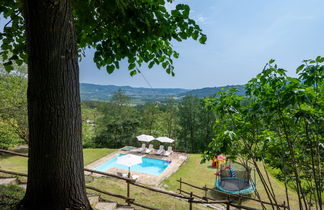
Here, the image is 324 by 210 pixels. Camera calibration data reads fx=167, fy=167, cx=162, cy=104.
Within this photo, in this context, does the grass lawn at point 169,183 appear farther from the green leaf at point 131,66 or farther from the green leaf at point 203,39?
the green leaf at point 203,39

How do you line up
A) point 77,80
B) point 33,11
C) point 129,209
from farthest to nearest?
point 129,209, point 77,80, point 33,11

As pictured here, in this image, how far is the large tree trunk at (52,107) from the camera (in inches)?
50.9

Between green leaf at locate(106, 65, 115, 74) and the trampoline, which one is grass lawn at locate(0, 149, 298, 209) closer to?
the trampoline

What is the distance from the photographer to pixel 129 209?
11.3ft

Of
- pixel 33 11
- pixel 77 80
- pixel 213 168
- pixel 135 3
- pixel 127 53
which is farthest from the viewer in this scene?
pixel 213 168

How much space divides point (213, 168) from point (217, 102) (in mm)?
12475

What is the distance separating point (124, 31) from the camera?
6.14 ft

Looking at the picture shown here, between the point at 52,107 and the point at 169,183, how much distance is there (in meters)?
10.2

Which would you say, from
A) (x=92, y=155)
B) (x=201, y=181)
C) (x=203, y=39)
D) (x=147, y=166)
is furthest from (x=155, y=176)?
(x=203, y=39)

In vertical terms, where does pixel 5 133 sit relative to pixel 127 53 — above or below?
below

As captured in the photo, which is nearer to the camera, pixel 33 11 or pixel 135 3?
pixel 33 11

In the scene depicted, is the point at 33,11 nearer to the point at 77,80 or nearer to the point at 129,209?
the point at 77,80

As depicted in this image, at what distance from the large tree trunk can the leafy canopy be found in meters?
0.53

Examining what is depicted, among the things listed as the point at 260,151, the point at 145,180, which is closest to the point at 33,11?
the point at 260,151
